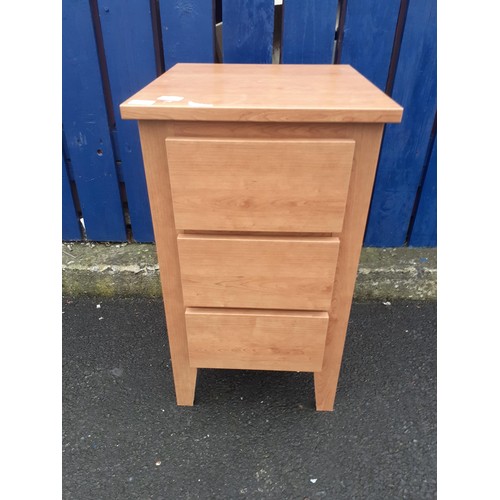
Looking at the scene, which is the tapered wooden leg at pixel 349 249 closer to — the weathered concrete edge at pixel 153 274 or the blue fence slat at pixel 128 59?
the weathered concrete edge at pixel 153 274

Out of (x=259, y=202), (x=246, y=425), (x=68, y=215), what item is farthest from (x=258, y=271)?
(x=68, y=215)

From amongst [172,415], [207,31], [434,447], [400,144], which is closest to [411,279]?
[400,144]

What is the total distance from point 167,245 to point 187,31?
783 mm

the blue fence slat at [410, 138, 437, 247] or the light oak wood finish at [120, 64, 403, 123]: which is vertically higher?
the light oak wood finish at [120, 64, 403, 123]

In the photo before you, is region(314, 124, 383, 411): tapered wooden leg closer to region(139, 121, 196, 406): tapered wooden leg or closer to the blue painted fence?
region(139, 121, 196, 406): tapered wooden leg

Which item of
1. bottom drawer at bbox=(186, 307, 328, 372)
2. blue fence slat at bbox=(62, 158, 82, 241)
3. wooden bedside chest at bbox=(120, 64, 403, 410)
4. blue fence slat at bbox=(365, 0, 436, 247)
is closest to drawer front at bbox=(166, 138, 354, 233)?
wooden bedside chest at bbox=(120, 64, 403, 410)

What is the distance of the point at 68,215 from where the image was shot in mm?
1721

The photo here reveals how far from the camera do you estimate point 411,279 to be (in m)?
1.67

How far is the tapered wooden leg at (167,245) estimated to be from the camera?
86cm

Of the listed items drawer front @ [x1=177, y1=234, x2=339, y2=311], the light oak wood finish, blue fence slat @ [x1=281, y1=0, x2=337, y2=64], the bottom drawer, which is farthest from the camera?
blue fence slat @ [x1=281, y1=0, x2=337, y2=64]

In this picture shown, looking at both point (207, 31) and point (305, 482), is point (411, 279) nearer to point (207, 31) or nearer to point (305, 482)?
point (305, 482)

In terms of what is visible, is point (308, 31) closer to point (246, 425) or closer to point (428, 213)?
point (428, 213)

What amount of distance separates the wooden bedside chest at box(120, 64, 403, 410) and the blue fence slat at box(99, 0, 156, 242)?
0.96ft

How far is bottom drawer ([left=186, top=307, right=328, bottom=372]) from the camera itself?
3.45 ft
